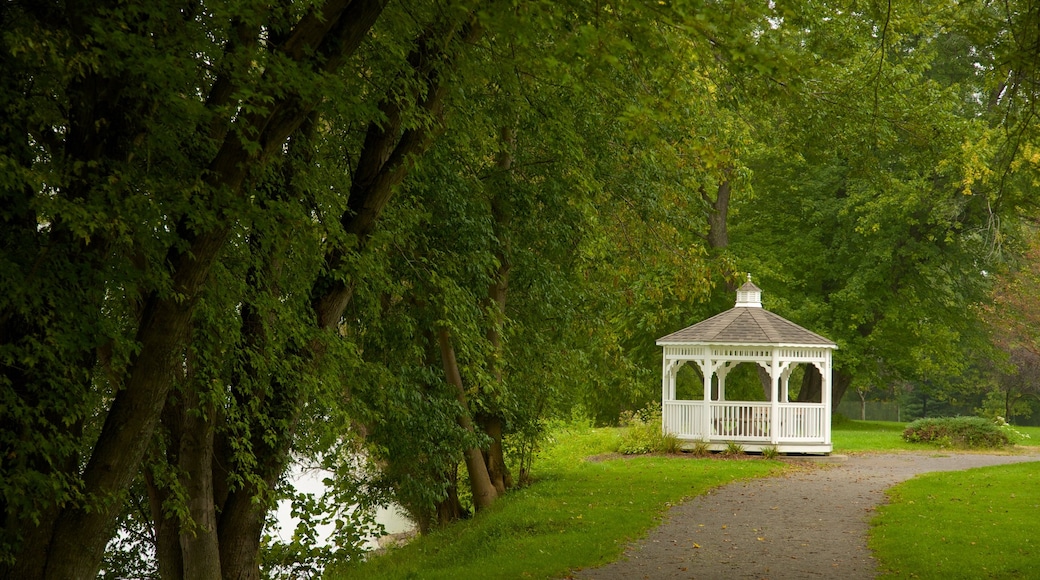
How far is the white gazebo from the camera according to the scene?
22125 millimetres

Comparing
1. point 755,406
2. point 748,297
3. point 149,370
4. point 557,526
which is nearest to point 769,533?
point 557,526

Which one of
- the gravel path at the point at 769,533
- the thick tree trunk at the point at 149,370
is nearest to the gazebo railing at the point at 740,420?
the gravel path at the point at 769,533

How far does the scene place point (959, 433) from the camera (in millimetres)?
25297

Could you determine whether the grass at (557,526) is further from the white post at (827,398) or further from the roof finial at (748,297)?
the roof finial at (748,297)

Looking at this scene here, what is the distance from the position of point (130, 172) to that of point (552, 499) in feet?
30.6

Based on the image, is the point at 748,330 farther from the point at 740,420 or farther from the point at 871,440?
the point at 871,440

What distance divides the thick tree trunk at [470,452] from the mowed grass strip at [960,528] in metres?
4.95

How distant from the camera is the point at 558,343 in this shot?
13.9 meters

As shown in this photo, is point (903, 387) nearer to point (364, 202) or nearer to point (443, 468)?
point (443, 468)

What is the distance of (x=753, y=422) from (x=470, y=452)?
10.2 meters

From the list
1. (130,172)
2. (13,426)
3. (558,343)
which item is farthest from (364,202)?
(558,343)

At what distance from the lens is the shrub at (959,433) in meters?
24.9

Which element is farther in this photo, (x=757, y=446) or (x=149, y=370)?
(x=757, y=446)

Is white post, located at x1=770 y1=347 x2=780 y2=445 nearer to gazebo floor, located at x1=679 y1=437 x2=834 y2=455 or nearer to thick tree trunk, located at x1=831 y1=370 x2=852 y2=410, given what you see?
gazebo floor, located at x1=679 y1=437 x2=834 y2=455
